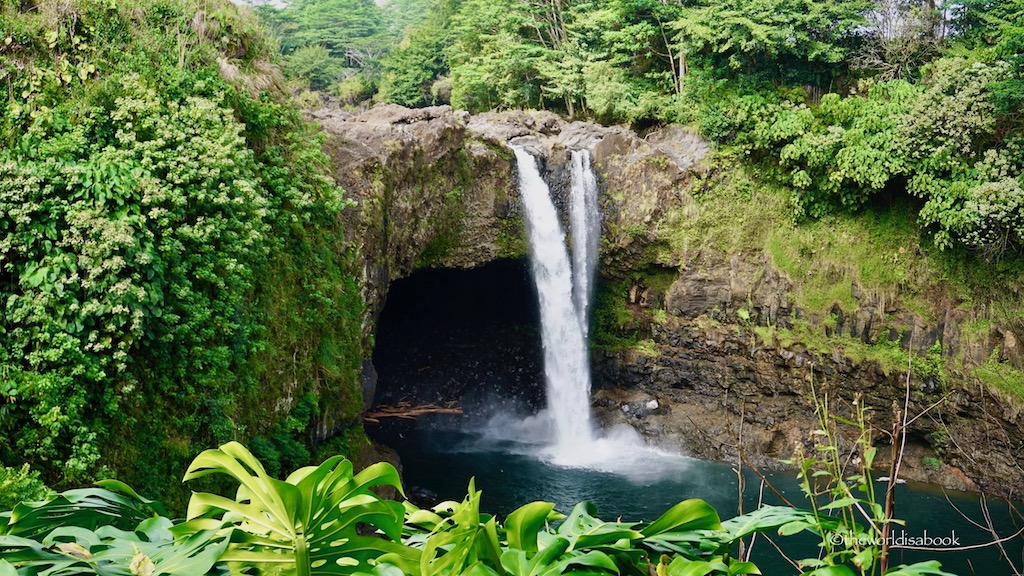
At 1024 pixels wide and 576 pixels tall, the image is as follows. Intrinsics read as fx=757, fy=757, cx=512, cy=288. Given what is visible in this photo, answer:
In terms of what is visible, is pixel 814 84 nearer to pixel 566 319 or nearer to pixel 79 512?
pixel 566 319

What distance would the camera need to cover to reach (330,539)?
3.40 feet

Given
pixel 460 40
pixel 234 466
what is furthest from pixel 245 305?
pixel 460 40

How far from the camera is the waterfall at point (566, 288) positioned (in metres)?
14.4

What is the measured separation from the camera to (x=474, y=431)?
15.4 m

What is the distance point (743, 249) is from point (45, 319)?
12.0 metres

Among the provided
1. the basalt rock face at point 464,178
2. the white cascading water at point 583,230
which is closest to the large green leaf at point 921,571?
the basalt rock face at point 464,178

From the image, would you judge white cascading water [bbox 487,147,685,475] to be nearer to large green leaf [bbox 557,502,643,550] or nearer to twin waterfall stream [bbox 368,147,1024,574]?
twin waterfall stream [bbox 368,147,1024,574]

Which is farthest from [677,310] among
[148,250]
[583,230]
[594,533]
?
[594,533]

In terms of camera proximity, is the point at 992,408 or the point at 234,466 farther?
the point at 992,408

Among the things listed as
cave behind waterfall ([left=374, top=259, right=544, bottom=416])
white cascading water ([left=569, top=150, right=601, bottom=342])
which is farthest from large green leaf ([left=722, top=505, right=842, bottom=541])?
cave behind waterfall ([left=374, top=259, right=544, bottom=416])

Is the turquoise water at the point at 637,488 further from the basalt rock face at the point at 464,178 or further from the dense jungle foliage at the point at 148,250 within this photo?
the dense jungle foliage at the point at 148,250

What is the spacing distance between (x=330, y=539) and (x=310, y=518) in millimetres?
49

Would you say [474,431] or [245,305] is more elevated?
[245,305]

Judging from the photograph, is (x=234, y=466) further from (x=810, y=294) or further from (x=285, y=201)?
(x=810, y=294)
